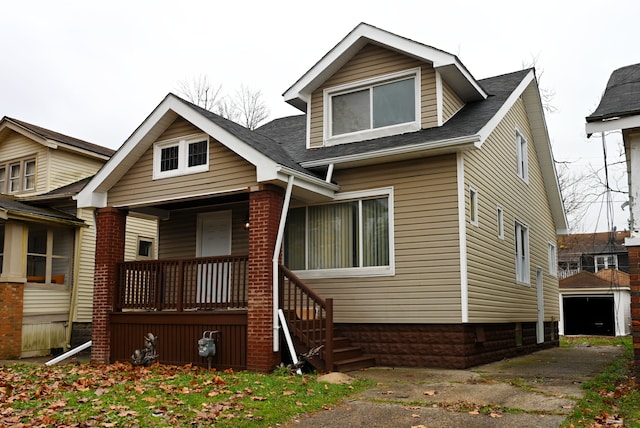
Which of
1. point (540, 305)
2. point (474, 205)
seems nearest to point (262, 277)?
point (474, 205)

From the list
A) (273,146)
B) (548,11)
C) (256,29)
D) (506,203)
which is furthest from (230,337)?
(256,29)

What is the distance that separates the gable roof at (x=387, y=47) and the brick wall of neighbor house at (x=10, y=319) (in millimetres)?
8735

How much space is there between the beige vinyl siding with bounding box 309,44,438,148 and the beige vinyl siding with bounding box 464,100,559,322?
4.46ft

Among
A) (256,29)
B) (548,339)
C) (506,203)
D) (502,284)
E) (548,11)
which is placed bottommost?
(548,339)

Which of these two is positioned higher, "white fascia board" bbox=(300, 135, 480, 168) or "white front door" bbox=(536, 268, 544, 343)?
"white fascia board" bbox=(300, 135, 480, 168)

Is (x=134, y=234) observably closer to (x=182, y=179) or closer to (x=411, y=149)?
(x=182, y=179)

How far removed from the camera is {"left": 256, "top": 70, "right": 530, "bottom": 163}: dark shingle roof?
38.4ft

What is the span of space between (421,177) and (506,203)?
157 inches

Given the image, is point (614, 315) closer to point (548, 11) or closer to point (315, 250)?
point (548, 11)

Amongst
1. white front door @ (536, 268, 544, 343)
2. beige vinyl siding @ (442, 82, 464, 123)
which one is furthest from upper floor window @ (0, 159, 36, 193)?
white front door @ (536, 268, 544, 343)

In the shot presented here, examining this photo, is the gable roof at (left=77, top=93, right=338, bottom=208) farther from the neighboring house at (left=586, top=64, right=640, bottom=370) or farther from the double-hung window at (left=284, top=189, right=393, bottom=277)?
the neighboring house at (left=586, top=64, right=640, bottom=370)

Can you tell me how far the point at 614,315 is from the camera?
33.3 meters

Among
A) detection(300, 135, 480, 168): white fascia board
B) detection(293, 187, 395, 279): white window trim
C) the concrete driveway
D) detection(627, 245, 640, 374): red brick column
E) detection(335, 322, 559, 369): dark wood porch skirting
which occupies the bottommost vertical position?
the concrete driveway

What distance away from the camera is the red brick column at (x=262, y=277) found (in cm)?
1062
